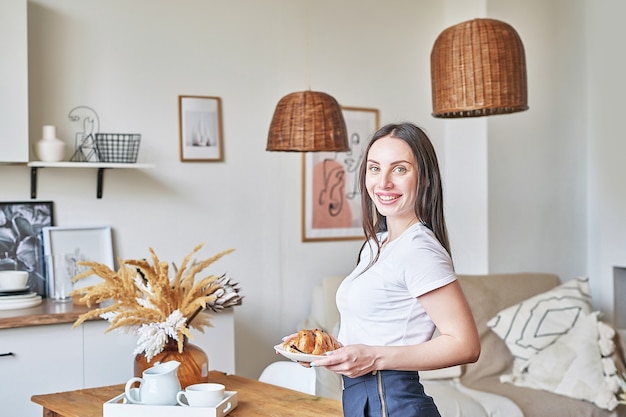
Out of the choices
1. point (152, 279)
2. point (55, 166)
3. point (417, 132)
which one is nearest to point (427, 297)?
point (417, 132)

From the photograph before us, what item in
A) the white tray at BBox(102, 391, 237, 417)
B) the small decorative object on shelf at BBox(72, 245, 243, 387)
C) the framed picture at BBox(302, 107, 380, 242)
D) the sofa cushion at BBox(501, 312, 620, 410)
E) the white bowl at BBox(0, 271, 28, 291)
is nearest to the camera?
the white tray at BBox(102, 391, 237, 417)

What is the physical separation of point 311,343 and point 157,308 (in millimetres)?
775

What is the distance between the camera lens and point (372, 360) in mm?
1680

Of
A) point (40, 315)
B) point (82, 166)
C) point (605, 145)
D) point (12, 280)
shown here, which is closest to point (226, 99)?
point (82, 166)

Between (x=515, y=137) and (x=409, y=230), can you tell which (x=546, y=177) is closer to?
(x=515, y=137)

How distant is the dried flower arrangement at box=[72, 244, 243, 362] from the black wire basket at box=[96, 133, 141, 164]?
1.22 meters

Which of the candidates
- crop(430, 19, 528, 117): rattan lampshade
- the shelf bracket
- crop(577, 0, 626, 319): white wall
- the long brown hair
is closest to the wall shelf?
the shelf bracket

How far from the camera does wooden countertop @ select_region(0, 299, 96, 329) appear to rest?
300 cm

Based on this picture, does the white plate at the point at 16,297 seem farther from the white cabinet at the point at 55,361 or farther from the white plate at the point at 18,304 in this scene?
the white cabinet at the point at 55,361

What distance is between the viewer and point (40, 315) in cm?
307

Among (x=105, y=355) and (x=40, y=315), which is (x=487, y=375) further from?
(x=40, y=315)

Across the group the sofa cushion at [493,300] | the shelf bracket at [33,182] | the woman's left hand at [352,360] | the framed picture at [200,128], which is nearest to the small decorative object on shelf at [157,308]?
the woman's left hand at [352,360]

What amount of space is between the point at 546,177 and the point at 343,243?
1.30 m

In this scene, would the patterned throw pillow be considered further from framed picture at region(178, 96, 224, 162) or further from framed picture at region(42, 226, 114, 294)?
framed picture at region(42, 226, 114, 294)
